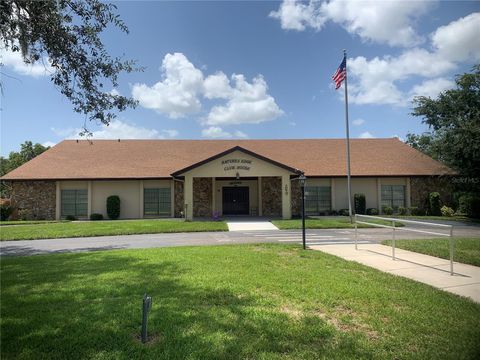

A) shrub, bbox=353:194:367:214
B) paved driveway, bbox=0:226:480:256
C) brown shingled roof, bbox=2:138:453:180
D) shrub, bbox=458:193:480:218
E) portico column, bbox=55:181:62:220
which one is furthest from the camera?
brown shingled roof, bbox=2:138:453:180

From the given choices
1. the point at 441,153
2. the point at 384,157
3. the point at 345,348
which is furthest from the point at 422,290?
the point at 384,157

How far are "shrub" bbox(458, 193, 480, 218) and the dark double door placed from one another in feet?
51.0

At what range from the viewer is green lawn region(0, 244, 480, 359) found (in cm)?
410

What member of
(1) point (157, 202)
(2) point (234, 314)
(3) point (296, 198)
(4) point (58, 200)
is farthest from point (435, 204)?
(4) point (58, 200)

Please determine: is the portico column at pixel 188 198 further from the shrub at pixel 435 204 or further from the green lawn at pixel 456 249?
the shrub at pixel 435 204

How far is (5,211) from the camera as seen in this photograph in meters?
25.8

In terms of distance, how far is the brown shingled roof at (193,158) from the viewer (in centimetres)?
2734

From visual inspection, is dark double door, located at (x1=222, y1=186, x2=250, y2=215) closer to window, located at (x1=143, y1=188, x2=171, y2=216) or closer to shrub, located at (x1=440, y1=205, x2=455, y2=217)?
window, located at (x1=143, y1=188, x2=171, y2=216)

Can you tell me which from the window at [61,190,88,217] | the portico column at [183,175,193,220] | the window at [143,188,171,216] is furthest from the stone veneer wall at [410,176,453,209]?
the window at [61,190,88,217]

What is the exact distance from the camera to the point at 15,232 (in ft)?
58.4

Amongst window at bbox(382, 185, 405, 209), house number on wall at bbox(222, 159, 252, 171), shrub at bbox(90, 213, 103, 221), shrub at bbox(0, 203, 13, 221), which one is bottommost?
shrub at bbox(90, 213, 103, 221)

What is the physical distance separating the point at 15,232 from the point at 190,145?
691 inches

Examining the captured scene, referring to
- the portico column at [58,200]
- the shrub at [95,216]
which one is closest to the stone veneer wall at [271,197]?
the shrub at [95,216]

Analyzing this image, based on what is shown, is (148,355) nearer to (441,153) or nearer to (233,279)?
(233,279)
